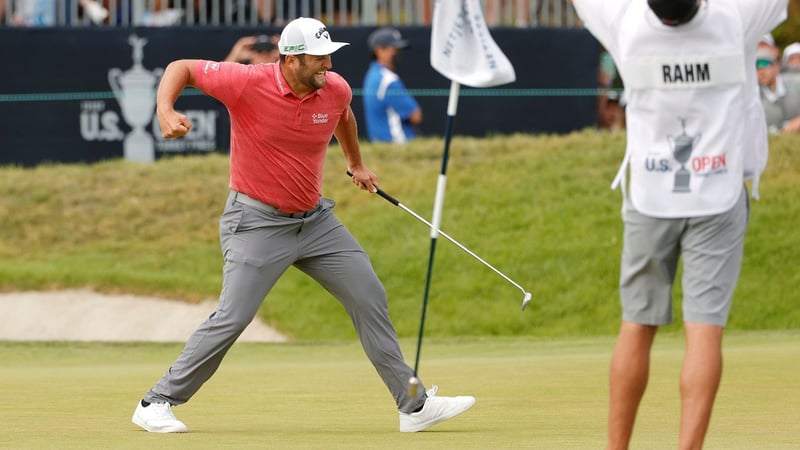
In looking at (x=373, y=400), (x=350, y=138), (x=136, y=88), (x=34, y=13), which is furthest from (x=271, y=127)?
(x=34, y=13)

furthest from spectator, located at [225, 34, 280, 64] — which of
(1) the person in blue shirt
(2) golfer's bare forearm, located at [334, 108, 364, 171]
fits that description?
(2) golfer's bare forearm, located at [334, 108, 364, 171]

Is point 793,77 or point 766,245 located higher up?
point 793,77

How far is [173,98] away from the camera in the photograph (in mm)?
8383

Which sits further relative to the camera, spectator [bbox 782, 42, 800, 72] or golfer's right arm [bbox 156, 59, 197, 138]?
spectator [bbox 782, 42, 800, 72]

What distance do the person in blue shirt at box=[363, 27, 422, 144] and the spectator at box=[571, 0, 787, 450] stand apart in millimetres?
14290

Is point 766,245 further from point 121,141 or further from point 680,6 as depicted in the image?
point 680,6

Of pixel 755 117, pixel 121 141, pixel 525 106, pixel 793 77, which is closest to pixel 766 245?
pixel 793 77

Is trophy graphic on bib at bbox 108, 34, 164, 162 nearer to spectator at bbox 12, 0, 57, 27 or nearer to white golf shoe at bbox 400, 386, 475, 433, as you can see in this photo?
spectator at bbox 12, 0, 57, 27

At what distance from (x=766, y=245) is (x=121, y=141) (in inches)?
309

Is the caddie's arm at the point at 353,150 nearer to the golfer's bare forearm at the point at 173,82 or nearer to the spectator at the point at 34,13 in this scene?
the golfer's bare forearm at the point at 173,82

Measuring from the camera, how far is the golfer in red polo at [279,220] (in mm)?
8648

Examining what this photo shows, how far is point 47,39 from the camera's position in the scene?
21.6 m

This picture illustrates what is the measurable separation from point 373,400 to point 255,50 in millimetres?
11112

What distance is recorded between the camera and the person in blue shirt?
20719 millimetres
